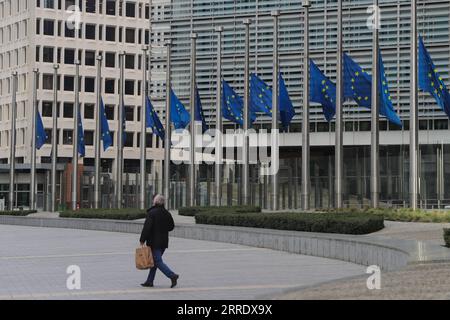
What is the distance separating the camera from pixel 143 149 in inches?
2308

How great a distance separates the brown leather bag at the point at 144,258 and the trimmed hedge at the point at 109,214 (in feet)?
99.9

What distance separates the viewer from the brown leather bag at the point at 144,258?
18.0 m

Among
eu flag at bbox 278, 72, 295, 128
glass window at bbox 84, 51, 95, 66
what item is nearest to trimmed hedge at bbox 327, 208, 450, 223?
eu flag at bbox 278, 72, 295, 128

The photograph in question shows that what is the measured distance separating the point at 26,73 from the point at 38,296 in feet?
287

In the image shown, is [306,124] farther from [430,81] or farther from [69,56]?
[69,56]

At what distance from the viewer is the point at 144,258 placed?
18000mm

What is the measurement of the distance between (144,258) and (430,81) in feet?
76.0

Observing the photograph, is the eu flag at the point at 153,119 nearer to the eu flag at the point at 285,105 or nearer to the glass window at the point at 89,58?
the eu flag at the point at 285,105

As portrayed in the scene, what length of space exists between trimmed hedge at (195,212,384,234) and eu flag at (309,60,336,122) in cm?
972

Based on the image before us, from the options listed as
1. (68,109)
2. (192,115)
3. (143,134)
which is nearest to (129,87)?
(68,109)

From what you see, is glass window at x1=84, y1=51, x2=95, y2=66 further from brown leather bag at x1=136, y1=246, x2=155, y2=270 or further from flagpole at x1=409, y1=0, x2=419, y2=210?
brown leather bag at x1=136, y1=246, x2=155, y2=270

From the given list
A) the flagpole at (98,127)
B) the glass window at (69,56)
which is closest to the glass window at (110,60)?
the glass window at (69,56)
